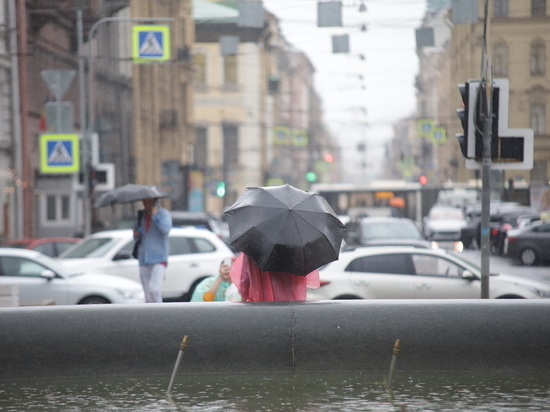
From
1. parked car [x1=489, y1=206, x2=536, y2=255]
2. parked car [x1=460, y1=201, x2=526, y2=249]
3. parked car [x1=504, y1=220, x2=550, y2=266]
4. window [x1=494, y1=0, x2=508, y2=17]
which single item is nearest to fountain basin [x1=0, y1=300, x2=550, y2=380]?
parked car [x1=504, y1=220, x2=550, y2=266]

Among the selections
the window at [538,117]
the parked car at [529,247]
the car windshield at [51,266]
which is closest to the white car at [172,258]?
the car windshield at [51,266]

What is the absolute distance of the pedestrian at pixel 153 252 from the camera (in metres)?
13.2

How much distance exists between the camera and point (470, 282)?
14109 millimetres

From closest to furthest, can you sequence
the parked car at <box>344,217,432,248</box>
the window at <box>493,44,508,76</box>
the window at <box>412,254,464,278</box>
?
1. the window at <box>412,254,464,278</box>
2. the parked car at <box>344,217,432,248</box>
3. the window at <box>493,44,508,76</box>

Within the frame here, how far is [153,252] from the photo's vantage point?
43.5 ft

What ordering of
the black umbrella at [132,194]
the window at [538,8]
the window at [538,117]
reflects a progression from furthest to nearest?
1. the window at [538,117]
2. the window at [538,8]
3. the black umbrella at [132,194]

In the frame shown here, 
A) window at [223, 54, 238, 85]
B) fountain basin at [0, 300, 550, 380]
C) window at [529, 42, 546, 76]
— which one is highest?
window at [223, 54, 238, 85]

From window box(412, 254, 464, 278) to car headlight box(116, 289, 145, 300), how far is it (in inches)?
157

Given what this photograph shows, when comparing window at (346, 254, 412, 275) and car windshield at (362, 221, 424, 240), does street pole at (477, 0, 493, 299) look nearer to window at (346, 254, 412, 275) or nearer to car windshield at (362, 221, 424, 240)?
window at (346, 254, 412, 275)

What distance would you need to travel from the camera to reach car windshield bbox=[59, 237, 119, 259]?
1775cm

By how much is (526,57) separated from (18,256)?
42.9 meters

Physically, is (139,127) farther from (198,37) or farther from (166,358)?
(166,358)

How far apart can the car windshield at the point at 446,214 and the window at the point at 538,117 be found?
13504mm

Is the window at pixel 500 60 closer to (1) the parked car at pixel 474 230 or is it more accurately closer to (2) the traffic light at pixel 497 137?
(1) the parked car at pixel 474 230
